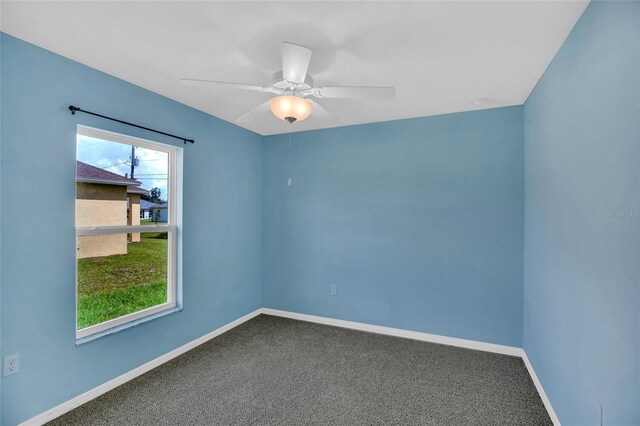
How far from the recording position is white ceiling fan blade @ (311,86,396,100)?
1.85 metres

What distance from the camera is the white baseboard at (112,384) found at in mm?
1965

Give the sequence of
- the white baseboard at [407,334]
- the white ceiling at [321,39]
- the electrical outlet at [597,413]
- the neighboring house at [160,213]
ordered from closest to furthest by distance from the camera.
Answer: the electrical outlet at [597,413], the white ceiling at [321,39], the neighboring house at [160,213], the white baseboard at [407,334]

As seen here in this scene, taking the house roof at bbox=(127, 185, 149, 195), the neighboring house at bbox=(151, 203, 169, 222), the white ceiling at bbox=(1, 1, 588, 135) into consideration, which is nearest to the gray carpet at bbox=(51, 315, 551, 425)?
the neighboring house at bbox=(151, 203, 169, 222)

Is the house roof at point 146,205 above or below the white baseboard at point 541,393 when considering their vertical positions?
above

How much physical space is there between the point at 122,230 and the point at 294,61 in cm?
203

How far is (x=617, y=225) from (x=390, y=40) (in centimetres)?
151

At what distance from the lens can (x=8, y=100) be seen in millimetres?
1810

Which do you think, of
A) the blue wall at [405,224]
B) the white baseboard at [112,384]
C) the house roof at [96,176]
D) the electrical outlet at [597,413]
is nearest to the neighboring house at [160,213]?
the house roof at [96,176]

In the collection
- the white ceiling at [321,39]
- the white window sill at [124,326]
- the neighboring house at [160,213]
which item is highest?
the white ceiling at [321,39]

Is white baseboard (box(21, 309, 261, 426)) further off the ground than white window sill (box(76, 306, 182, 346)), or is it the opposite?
white window sill (box(76, 306, 182, 346))

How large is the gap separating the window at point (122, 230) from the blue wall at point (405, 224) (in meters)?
1.47

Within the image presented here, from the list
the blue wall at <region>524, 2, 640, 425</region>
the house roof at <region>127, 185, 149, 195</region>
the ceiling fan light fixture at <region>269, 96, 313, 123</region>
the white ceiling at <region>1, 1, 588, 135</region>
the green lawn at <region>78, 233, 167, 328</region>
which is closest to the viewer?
the blue wall at <region>524, 2, 640, 425</region>

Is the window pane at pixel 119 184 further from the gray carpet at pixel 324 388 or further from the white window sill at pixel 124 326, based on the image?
the gray carpet at pixel 324 388

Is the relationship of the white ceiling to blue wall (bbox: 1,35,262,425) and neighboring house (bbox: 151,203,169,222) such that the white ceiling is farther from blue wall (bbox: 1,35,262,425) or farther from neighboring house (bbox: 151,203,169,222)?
neighboring house (bbox: 151,203,169,222)
